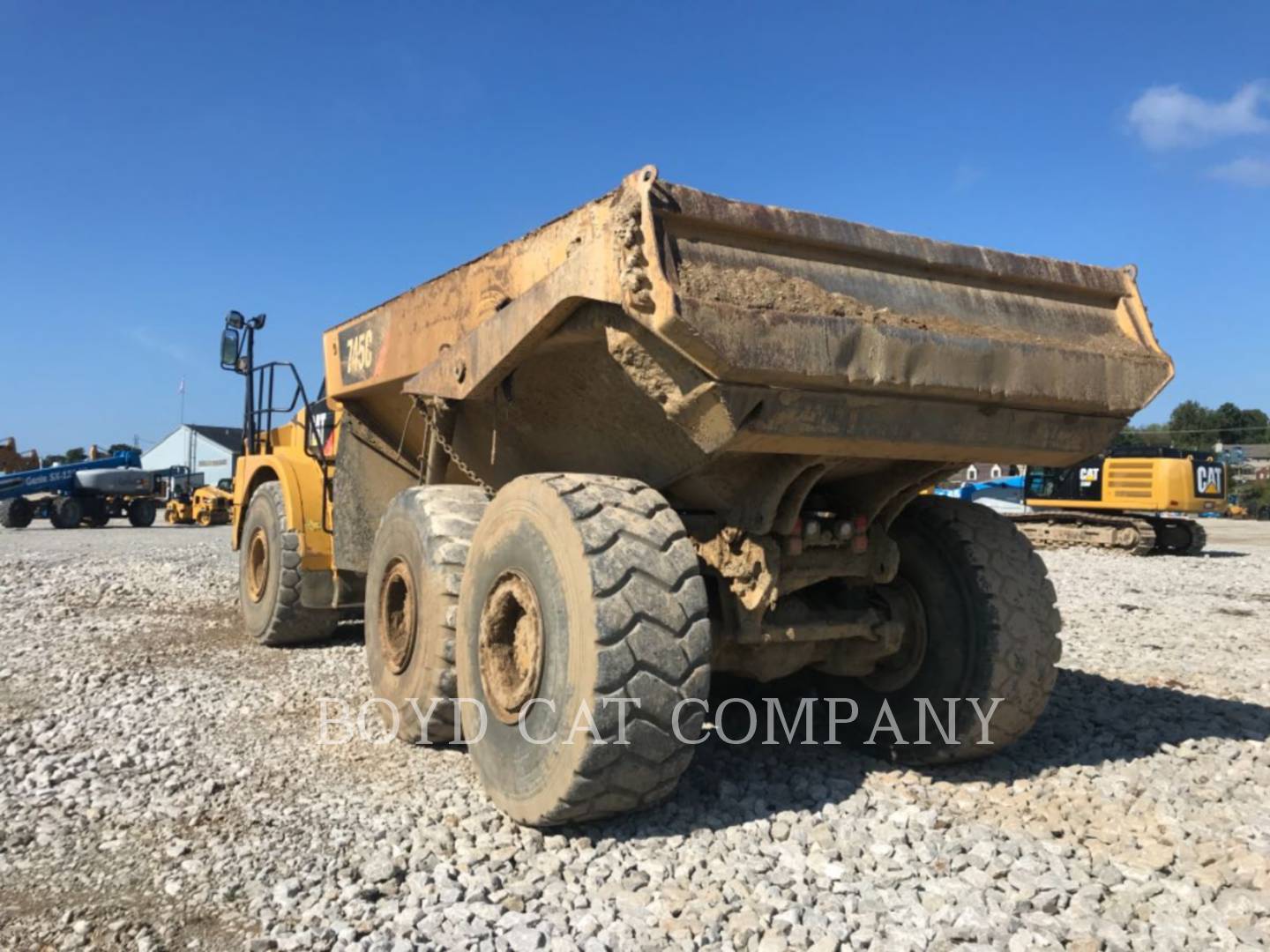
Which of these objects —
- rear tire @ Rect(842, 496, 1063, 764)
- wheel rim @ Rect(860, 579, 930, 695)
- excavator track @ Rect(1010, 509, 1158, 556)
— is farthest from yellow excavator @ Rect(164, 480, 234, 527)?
rear tire @ Rect(842, 496, 1063, 764)

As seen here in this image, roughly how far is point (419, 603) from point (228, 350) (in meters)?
4.31

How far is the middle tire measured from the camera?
3.06 meters

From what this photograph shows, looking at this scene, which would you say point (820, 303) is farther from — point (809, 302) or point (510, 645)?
point (510, 645)

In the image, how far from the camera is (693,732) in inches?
125

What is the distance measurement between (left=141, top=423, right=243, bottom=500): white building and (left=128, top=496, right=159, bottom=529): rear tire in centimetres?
3171

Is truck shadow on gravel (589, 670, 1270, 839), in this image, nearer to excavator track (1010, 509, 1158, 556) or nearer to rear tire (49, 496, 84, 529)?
excavator track (1010, 509, 1158, 556)

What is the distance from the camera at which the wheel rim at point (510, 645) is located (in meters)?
3.43

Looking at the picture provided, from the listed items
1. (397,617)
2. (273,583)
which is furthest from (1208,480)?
(397,617)

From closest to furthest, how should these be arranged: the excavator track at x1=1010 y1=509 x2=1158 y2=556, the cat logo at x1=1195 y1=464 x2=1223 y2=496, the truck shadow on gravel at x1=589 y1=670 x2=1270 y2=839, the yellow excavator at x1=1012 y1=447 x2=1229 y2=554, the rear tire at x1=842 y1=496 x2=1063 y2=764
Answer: the truck shadow on gravel at x1=589 y1=670 x2=1270 y2=839 < the rear tire at x1=842 y1=496 x2=1063 y2=764 < the excavator track at x1=1010 y1=509 x2=1158 y2=556 < the yellow excavator at x1=1012 y1=447 x2=1229 y2=554 < the cat logo at x1=1195 y1=464 x2=1223 y2=496

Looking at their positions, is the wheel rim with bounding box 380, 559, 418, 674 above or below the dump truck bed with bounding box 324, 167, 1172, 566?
below

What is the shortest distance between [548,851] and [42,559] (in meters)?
10.6

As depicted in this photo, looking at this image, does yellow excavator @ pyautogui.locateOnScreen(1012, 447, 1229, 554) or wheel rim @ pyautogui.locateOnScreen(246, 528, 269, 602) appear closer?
wheel rim @ pyautogui.locateOnScreen(246, 528, 269, 602)

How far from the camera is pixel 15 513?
2469 cm

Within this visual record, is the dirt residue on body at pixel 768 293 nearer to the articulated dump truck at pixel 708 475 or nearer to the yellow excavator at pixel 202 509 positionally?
the articulated dump truck at pixel 708 475
